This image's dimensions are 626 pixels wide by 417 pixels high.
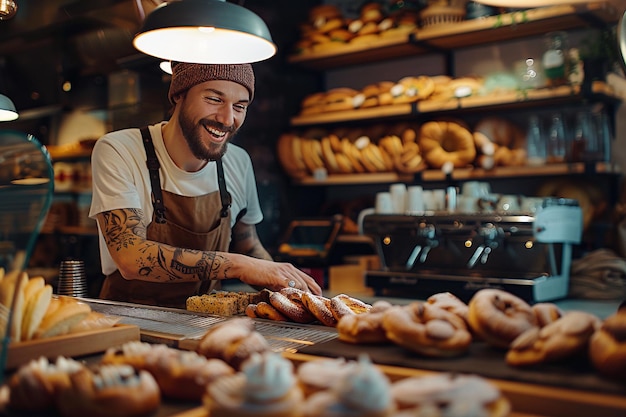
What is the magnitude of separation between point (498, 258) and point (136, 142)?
193 centimetres

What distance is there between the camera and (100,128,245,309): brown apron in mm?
2344

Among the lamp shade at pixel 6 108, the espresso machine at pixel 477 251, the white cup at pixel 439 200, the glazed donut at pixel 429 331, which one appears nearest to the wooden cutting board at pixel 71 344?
the glazed donut at pixel 429 331

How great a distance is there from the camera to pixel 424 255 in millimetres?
3555

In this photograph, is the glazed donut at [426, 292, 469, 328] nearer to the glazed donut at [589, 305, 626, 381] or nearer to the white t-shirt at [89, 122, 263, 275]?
the glazed donut at [589, 305, 626, 381]

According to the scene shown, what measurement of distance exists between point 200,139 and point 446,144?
90.5 inches

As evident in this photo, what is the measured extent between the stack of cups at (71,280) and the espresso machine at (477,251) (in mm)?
1735

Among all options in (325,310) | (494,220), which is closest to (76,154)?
(494,220)

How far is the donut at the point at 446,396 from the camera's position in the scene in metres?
0.77

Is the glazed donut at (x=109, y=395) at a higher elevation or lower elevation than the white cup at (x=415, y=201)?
lower

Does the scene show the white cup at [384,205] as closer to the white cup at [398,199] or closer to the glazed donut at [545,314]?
the white cup at [398,199]

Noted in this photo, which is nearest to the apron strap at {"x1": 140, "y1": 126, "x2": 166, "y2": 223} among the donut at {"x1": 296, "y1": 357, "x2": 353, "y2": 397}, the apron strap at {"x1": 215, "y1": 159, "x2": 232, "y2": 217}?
the apron strap at {"x1": 215, "y1": 159, "x2": 232, "y2": 217}

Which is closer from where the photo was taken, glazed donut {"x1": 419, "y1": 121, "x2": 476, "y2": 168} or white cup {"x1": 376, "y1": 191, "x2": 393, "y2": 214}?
white cup {"x1": 376, "y1": 191, "x2": 393, "y2": 214}

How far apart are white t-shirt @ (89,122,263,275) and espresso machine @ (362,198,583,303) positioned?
123 centimetres

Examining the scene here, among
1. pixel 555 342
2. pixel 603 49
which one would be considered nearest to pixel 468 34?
pixel 603 49
